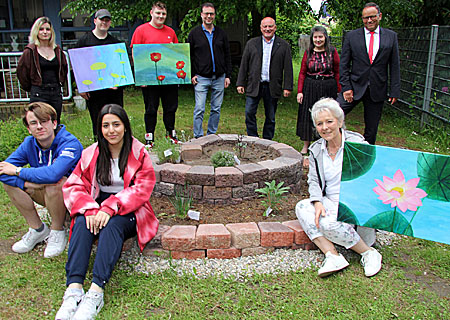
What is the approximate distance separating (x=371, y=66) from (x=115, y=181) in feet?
10.9

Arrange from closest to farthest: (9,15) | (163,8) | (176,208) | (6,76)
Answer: (176,208), (163,8), (6,76), (9,15)

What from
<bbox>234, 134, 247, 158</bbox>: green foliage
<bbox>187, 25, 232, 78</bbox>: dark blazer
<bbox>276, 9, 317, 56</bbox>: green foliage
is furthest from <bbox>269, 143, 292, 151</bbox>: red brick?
<bbox>276, 9, 317, 56</bbox>: green foliage

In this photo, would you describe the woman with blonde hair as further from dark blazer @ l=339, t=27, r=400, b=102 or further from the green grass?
dark blazer @ l=339, t=27, r=400, b=102

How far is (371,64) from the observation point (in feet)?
15.9

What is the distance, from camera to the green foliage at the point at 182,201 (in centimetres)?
371

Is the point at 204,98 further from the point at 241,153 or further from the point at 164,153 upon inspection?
the point at 164,153

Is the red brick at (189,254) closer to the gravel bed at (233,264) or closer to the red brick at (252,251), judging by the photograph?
the gravel bed at (233,264)

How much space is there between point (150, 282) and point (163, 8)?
3.52m

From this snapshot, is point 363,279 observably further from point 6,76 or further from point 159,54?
point 6,76

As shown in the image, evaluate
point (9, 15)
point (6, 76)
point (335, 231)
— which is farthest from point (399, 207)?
point (9, 15)

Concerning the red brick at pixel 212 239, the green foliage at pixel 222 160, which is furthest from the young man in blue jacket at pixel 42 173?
the green foliage at pixel 222 160

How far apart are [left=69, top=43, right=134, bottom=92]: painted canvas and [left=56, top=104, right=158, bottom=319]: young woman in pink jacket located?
201cm

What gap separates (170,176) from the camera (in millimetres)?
3996

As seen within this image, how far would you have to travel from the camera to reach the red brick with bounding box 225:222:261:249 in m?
3.23
